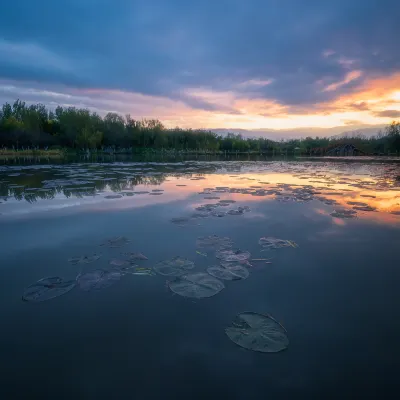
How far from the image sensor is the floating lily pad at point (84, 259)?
3.09 m

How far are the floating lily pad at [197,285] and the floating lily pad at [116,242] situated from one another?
138 cm

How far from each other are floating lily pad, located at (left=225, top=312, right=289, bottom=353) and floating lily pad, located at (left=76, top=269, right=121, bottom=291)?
1.38 metres

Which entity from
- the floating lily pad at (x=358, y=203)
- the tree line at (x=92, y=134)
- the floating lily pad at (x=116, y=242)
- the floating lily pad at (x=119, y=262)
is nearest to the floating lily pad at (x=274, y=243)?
the floating lily pad at (x=119, y=262)

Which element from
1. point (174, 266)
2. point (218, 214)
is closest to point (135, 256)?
point (174, 266)

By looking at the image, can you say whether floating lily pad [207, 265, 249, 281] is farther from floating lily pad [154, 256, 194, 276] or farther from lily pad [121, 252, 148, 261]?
lily pad [121, 252, 148, 261]

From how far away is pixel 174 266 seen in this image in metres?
2.98

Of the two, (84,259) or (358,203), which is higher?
(358,203)

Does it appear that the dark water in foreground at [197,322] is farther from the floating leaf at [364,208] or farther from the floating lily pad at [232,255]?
the floating leaf at [364,208]

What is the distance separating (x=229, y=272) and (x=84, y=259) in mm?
1809

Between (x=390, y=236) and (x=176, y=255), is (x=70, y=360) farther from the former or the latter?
(x=390, y=236)

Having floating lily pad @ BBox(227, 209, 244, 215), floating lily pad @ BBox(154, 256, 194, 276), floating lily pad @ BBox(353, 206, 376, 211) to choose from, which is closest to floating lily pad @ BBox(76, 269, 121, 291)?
floating lily pad @ BBox(154, 256, 194, 276)

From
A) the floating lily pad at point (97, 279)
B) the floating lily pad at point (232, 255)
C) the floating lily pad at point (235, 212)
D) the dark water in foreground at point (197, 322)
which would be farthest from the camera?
the floating lily pad at point (235, 212)

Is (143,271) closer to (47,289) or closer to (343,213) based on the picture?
(47,289)

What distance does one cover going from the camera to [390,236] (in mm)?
4184
